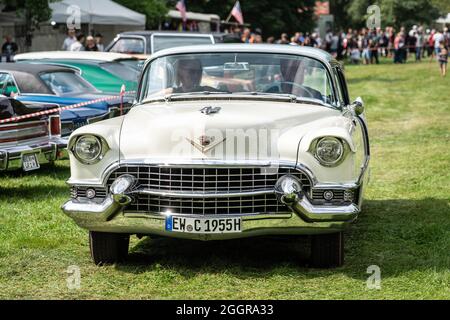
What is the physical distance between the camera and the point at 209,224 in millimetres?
6078

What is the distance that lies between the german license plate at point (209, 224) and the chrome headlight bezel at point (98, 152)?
0.74m

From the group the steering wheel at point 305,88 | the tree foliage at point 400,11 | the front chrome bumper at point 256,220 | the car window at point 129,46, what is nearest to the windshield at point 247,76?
the steering wheel at point 305,88

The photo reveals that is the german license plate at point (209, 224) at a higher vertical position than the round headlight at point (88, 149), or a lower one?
lower

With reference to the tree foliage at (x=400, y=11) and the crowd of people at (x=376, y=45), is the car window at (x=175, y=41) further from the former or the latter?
the tree foliage at (x=400, y=11)

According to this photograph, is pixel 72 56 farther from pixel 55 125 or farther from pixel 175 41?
pixel 55 125

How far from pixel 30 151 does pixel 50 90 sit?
2.81m

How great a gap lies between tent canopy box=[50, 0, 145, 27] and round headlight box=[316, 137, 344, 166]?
21916 mm

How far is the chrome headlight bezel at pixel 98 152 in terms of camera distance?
636 cm

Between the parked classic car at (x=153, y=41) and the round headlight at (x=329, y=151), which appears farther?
the parked classic car at (x=153, y=41)

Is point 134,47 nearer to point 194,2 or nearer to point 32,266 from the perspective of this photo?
point 32,266

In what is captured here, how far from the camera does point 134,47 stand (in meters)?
20.6

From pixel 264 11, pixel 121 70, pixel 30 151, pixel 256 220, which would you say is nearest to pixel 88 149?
pixel 256 220

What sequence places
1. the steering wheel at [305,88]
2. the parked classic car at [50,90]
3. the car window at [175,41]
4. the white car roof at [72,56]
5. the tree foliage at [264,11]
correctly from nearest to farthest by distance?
the steering wheel at [305,88] < the parked classic car at [50,90] < the white car roof at [72,56] < the car window at [175,41] < the tree foliage at [264,11]

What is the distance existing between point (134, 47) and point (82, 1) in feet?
28.9
